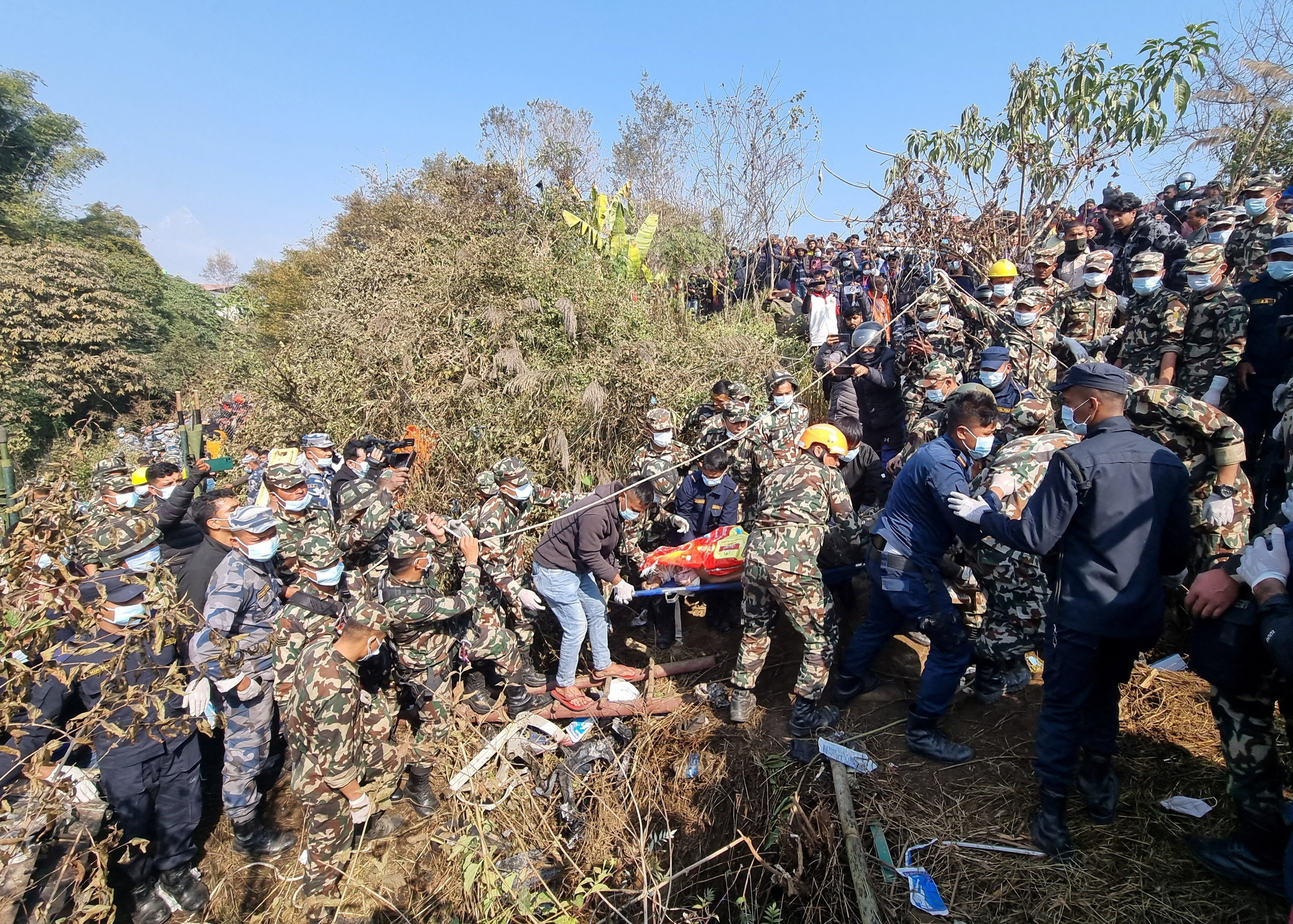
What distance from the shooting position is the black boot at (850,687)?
4289mm

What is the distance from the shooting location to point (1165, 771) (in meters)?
3.37

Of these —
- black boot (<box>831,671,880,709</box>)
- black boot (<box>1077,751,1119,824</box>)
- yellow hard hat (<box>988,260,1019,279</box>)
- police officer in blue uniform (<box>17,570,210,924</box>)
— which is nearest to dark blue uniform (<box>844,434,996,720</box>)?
black boot (<box>831,671,880,709</box>)

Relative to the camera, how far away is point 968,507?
11.0ft

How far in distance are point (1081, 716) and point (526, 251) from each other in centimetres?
798

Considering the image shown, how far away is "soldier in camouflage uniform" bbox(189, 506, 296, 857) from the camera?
14.1 feet

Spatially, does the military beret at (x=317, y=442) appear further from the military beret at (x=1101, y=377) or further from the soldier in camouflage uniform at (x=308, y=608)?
the military beret at (x=1101, y=377)

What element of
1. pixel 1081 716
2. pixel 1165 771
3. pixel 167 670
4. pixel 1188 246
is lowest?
pixel 1165 771

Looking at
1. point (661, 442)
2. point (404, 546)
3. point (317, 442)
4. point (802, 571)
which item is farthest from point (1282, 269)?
point (317, 442)

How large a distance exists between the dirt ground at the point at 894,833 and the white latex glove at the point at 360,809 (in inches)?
18.5

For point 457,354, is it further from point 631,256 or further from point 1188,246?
point 1188,246

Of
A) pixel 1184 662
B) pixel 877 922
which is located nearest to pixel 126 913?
pixel 877 922

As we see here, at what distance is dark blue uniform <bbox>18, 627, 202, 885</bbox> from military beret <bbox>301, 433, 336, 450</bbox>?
3.14 m

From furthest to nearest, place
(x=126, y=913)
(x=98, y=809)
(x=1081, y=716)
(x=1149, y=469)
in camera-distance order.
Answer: (x=126, y=913), (x=98, y=809), (x=1081, y=716), (x=1149, y=469)

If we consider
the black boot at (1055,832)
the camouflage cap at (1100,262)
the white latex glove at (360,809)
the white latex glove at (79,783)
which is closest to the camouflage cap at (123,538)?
the white latex glove at (79,783)
